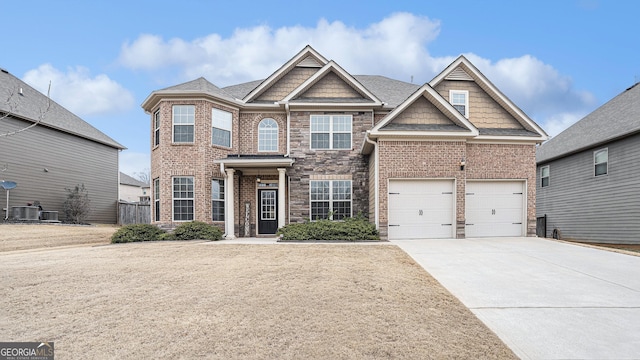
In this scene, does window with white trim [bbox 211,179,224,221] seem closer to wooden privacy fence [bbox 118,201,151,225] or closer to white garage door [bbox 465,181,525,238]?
white garage door [bbox 465,181,525,238]

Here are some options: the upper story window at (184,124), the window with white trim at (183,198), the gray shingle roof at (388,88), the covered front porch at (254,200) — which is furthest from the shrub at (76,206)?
the gray shingle roof at (388,88)

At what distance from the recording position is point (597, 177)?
60.0ft

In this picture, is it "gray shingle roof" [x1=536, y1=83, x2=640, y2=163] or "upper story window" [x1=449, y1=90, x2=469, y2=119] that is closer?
"upper story window" [x1=449, y1=90, x2=469, y2=119]

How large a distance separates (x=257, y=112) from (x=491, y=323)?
14.1 m

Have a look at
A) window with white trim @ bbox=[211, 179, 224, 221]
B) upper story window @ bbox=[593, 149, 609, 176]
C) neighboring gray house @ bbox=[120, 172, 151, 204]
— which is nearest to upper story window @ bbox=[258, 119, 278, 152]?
window with white trim @ bbox=[211, 179, 224, 221]

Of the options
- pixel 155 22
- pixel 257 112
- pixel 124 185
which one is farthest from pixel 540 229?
pixel 124 185

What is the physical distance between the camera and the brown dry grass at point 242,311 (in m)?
4.21

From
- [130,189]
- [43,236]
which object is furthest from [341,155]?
[130,189]

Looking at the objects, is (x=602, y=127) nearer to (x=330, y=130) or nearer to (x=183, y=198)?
(x=330, y=130)

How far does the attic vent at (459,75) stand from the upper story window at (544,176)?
31.6 feet

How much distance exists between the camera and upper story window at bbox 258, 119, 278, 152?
17344 millimetres

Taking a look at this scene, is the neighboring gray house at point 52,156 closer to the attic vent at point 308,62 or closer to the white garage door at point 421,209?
the attic vent at point 308,62

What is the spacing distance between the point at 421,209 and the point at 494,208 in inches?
127

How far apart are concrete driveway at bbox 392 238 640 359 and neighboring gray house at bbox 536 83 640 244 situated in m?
7.23
